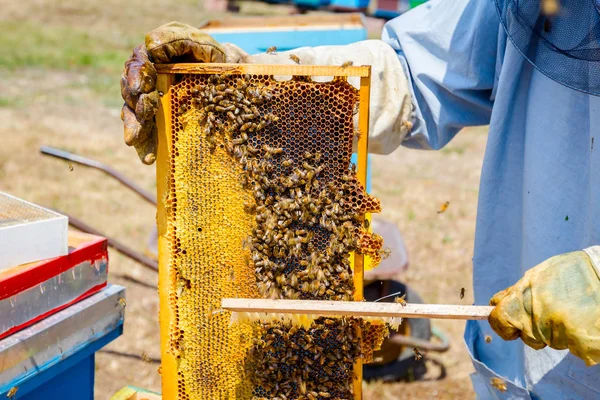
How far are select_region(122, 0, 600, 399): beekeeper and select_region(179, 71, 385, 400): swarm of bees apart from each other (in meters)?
0.25

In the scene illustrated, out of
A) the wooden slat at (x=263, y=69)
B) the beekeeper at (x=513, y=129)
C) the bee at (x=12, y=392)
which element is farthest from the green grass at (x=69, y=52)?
the bee at (x=12, y=392)

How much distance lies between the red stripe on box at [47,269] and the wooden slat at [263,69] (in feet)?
2.57

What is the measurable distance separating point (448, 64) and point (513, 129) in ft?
1.34

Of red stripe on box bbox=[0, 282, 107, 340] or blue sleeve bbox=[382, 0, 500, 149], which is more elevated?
blue sleeve bbox=[382, 0, 500, 149]

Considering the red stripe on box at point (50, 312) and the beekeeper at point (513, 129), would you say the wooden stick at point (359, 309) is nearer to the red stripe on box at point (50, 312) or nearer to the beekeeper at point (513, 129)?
the beekeeper at point (513, 129)

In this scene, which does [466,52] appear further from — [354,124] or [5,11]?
[5,11]

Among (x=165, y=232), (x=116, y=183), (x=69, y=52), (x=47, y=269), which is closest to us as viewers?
(x=47, y=269)

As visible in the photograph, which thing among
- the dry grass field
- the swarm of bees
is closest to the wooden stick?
the swarm of bees

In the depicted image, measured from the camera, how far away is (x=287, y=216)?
92.7 inches

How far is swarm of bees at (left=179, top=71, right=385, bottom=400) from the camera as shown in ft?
7.63

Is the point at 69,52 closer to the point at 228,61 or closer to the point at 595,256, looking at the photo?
the point at 228,61

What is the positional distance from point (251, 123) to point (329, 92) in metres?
0.31

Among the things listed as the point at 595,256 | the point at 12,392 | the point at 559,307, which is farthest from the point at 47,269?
the point at 595,256

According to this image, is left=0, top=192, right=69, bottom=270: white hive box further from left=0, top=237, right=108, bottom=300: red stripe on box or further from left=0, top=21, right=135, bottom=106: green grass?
left=0, top=21, right=135, bottom=106: green grass
